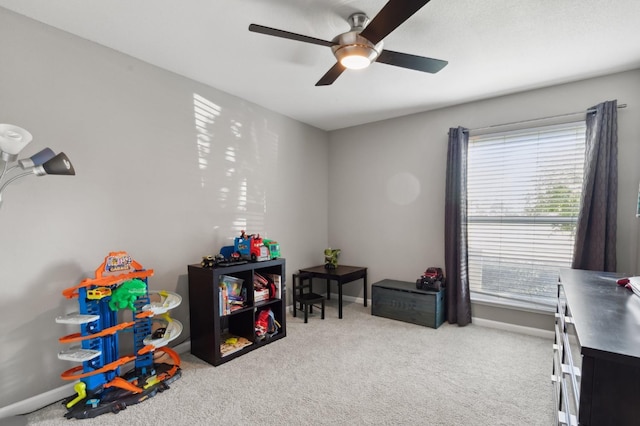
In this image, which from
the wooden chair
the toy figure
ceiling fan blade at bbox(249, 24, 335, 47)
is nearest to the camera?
ceiling fan blade at bbox(249, 24, 335, 47)

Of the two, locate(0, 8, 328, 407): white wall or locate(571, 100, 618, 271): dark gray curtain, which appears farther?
locate(571, 100, 618, 271): dark gray curtain

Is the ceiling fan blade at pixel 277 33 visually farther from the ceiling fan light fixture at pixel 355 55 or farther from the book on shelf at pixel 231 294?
the book on shelf at pixel 231 294

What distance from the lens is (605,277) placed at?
2.00 metres

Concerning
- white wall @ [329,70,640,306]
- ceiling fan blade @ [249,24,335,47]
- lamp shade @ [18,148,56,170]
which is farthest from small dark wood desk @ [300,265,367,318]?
lamp shade @ [18,148,56,170]

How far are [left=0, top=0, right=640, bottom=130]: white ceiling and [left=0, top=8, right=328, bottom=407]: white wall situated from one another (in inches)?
8.7

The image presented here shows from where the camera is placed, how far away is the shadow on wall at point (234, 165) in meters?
2.94

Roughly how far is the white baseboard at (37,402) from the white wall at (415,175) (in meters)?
3.16

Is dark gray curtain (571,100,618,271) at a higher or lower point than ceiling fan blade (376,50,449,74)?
lower

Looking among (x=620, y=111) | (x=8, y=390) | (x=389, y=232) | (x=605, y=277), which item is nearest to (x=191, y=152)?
(x=8, y=390)

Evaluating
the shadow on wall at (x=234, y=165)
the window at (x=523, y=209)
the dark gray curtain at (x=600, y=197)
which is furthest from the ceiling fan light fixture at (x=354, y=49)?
the dark gray curtain at (x=600, y=197)

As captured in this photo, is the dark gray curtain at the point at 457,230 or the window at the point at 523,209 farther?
the dark gray curtain at the point at 457,230

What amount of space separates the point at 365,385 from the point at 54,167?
241 centimetres

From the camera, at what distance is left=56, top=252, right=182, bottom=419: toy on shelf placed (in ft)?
6.22

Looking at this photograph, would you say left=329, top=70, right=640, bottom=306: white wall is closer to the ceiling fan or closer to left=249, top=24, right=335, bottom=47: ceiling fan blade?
the ceiling fan
